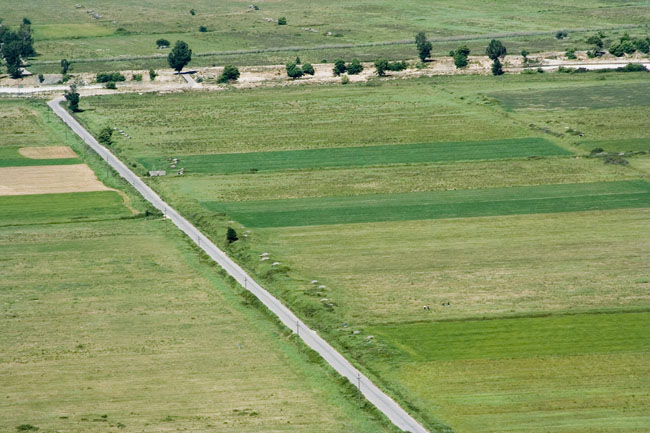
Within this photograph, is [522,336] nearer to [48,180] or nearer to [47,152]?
[48,180]

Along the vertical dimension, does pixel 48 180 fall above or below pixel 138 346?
above

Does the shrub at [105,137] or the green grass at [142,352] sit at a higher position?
the shrub at [105,137]

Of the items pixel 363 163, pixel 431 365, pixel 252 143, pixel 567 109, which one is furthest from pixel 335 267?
pixel 567 109

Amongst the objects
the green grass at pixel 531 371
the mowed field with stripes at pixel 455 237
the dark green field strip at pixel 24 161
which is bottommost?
the green grass at pixel 531 371

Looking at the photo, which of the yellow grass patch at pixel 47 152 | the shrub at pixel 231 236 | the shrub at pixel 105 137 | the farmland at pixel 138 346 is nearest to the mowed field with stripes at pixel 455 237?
the shrub at pixel 231 236

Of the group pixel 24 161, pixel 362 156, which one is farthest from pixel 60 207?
pixel 362 156

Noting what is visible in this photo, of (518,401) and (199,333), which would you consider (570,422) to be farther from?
(199,333)

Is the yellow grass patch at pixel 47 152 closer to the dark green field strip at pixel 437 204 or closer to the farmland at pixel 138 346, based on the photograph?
the farmland at pixel 138 346
